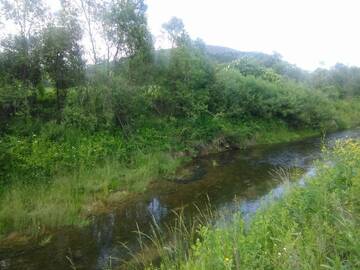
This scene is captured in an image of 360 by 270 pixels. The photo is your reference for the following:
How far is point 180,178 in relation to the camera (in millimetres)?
12422

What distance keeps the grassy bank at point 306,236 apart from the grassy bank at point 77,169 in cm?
515

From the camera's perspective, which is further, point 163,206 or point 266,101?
point 266,101

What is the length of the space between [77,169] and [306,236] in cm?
892

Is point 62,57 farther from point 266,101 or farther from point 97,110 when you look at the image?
point 266,101

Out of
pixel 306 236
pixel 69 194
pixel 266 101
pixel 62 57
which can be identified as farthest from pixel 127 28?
pixel 306 236

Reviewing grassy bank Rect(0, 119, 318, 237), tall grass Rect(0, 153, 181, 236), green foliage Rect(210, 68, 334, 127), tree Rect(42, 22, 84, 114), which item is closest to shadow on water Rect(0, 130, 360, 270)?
tall grass Rect(0, 153, 181, 236)

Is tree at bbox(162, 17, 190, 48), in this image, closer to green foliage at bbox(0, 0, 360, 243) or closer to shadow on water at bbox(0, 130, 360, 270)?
green foliage at bbox(0, 0, 360, 243)

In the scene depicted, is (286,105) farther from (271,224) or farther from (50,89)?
(271,224)

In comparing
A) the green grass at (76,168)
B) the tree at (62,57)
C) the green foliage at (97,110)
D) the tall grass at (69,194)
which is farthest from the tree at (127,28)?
the tall grass at (69,194)

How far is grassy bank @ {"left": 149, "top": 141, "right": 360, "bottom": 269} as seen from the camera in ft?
10.1

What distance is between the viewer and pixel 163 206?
9.53m

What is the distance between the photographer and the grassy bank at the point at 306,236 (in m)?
3.09

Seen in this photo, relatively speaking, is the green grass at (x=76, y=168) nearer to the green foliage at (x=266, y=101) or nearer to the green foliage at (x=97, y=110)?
the green foliage at (x=97, y=110)

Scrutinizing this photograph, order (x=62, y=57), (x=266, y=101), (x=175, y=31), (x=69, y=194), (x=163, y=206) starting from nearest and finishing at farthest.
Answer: (x=163, y=206) < (x=69, y=194) < (x=62, y=57) < (x=175, y=31) < (x=266, y=101)
